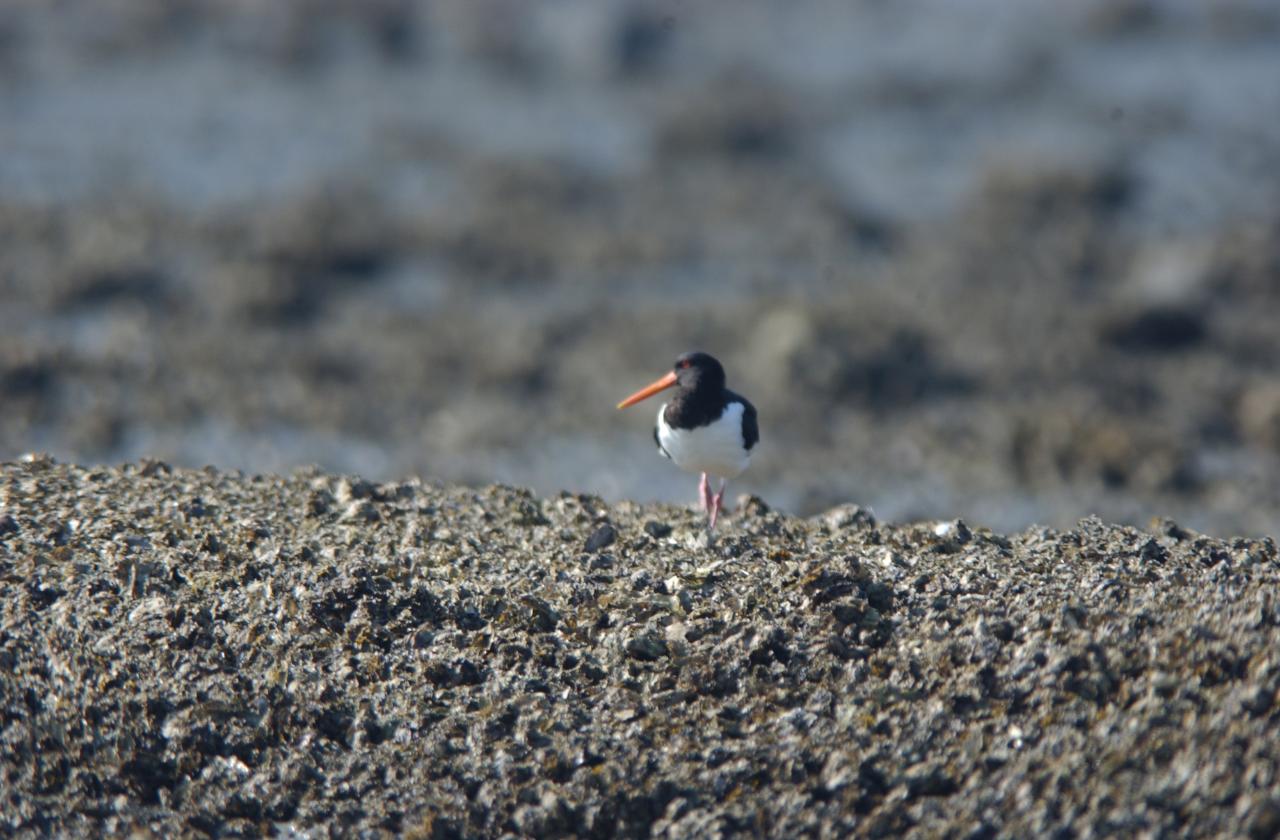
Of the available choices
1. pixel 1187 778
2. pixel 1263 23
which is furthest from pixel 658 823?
pixel 1263 23

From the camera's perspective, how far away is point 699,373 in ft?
27.5

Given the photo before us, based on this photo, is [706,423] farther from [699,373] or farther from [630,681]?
[630,681]

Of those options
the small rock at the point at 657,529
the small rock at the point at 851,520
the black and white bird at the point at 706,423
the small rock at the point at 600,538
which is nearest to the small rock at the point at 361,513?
the small rock at the point at 600,538

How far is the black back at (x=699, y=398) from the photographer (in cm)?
829

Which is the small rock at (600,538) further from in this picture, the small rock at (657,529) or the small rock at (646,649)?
the small rock at (646,649)

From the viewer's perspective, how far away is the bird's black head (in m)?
8.35

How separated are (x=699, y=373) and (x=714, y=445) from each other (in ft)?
1.48

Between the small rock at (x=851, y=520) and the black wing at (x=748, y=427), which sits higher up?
the black wing at (x=748, y=427)

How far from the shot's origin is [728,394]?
8484 millimetres

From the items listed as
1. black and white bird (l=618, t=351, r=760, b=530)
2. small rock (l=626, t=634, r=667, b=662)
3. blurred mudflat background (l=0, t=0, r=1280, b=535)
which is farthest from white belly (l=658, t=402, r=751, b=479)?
blurred mudflat background (l=0, t=0, r=1280, b=535)

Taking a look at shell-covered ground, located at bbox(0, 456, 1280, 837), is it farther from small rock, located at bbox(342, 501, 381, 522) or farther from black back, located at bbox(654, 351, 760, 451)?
black back, located at bbox(654, 351, 760, 451)

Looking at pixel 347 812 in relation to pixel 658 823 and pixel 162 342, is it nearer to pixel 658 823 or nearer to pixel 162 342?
pixel 658 823

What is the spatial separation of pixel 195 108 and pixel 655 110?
7923mm

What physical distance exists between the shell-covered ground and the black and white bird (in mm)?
682
